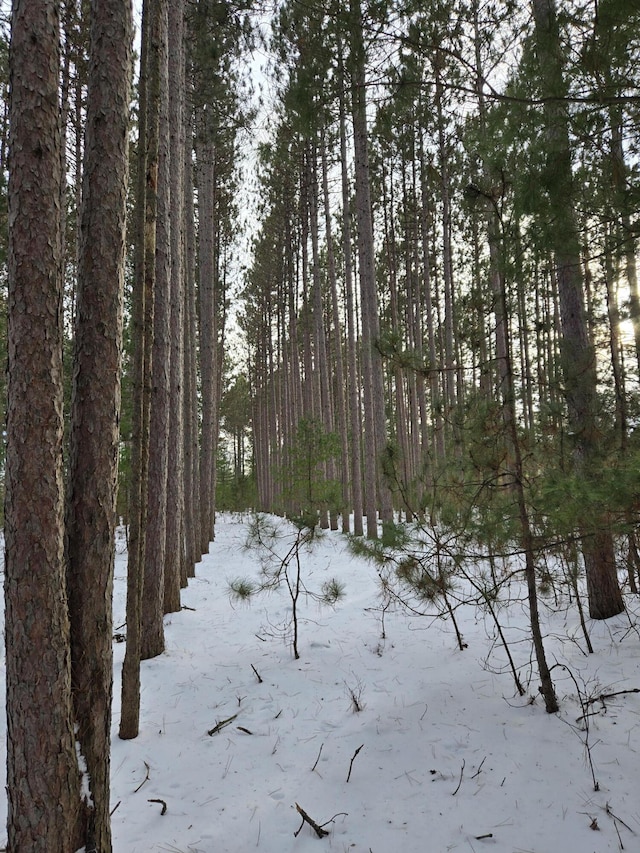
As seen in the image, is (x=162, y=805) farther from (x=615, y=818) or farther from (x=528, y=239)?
(x=528, y=239)

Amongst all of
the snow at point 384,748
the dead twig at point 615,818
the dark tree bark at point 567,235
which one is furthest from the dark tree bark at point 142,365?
the dead twig at point 615,818

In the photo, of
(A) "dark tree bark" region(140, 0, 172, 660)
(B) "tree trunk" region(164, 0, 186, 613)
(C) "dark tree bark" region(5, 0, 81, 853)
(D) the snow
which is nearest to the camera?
(C) "dark tree bark" region(5, 0, 81, 853)

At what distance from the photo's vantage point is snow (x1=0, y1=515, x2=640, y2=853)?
2391mm

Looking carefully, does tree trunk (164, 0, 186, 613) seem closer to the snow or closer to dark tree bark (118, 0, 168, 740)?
the snow

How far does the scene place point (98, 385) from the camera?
227 centimetres

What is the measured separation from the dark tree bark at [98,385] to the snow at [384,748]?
90 cm

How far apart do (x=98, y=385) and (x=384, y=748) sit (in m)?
2.85

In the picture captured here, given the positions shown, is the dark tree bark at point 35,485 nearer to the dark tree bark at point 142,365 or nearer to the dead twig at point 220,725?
the dark tree bark at point 142,365

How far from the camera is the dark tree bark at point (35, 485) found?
6.23 ft

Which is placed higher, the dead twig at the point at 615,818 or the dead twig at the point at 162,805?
the dead twig at the point at 615,818

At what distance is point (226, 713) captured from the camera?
146 inches

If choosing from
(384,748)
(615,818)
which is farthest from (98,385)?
(615,818)

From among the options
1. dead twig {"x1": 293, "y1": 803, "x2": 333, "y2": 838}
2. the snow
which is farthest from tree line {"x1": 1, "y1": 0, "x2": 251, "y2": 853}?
dead twig {"x1": 293, "y1": 803, "x2": 333, "y2": 838}

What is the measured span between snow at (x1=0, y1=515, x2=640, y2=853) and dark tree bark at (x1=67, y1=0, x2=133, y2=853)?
902mm
